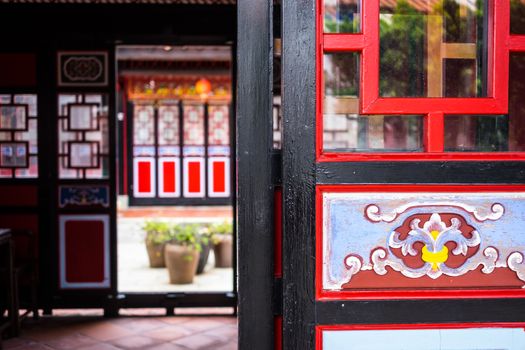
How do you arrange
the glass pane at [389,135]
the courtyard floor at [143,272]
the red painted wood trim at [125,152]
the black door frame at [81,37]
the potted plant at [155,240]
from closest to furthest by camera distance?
the glass pane at [389,135] → the black door frame at [81,37] → the courtyard floor at [143,272] → the potted plant at [155,240] → the red painted wood trim at [125,152]

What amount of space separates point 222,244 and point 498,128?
4827 millimetres

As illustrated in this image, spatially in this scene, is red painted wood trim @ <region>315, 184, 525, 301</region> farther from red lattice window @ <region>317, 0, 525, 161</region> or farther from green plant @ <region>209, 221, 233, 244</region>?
green plant @ <region>209, 221, 233, 244</region>

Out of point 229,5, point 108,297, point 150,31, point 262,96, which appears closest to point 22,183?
point 108,297

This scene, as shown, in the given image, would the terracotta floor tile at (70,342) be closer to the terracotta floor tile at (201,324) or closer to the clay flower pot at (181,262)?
the terracotta floor tile at (201,324)

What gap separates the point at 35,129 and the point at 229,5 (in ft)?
6.10

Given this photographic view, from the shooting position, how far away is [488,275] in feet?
5.67

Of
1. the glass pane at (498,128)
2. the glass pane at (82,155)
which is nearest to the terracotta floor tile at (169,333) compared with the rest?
the glass pane at (82,155)

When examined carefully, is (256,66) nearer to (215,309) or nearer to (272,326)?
(272,326)

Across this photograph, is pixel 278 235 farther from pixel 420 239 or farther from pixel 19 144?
pixel 19 144

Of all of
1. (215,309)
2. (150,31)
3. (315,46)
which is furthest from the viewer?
(215,309)

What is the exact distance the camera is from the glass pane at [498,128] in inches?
73.8

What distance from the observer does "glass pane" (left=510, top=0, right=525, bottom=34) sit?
1855 millimetres

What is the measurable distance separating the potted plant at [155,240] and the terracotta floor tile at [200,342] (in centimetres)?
200

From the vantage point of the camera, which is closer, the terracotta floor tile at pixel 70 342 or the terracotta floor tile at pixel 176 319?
the terracotta floor tile at pixel 70 342
